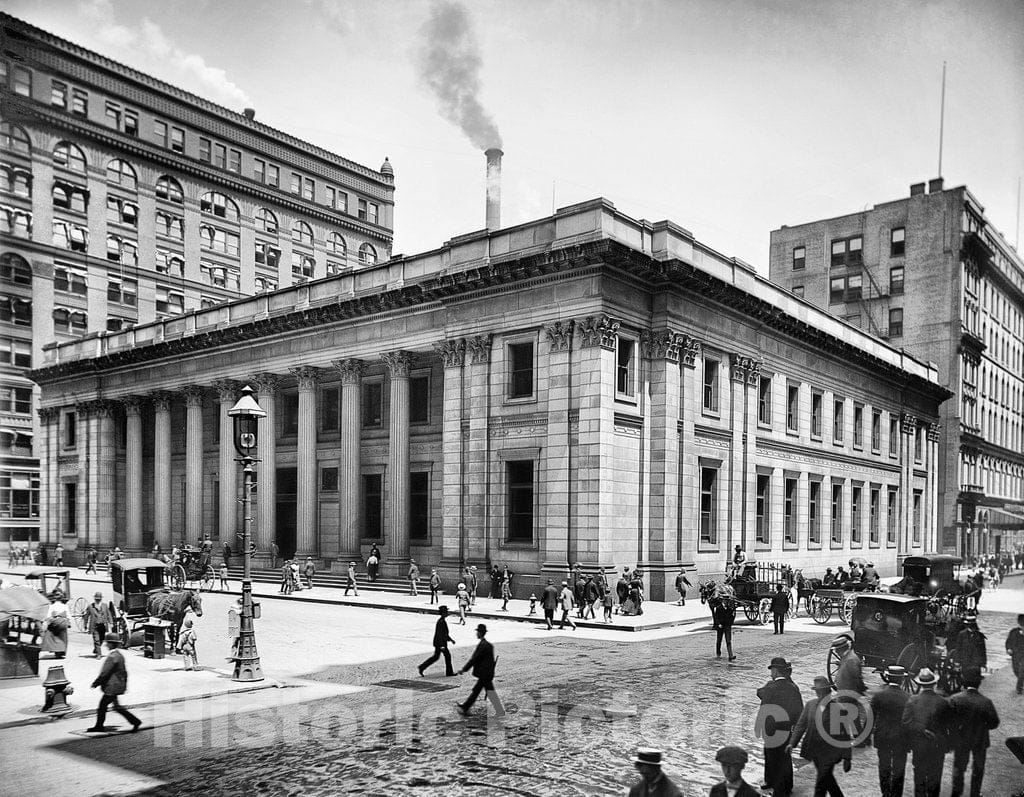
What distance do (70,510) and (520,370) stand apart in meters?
39.4

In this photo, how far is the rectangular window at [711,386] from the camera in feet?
120

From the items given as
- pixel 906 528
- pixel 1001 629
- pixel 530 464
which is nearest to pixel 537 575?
pixel 530 464

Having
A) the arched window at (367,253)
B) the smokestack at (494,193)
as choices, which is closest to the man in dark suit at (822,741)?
the smokestack at (494,193)

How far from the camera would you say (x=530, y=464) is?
3328 cm

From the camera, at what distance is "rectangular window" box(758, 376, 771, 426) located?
40.6 meters

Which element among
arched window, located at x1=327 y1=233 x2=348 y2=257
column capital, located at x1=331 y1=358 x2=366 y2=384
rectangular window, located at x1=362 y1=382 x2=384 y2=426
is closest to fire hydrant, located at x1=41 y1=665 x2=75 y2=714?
column capital, located at x1=331 y1=358 x2=366 y2=384

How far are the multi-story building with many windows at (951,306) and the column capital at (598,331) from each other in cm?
1271

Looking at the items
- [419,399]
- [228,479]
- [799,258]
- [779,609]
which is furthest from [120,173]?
[799,258]

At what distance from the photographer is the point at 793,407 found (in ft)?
141

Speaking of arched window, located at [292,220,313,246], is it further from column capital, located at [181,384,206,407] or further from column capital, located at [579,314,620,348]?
column capital, located at [579,314,620,348]

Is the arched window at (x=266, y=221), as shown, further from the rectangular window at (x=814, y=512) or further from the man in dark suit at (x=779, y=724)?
the man in dark suit at (x=779, y=724)

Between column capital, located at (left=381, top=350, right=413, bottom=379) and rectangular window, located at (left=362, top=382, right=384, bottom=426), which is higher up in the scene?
column capital, located at (left=381, top=350, right=413, bottom=379)

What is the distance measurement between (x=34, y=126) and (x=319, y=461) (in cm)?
2321

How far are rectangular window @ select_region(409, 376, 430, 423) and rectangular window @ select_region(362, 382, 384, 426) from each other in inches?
82.9
